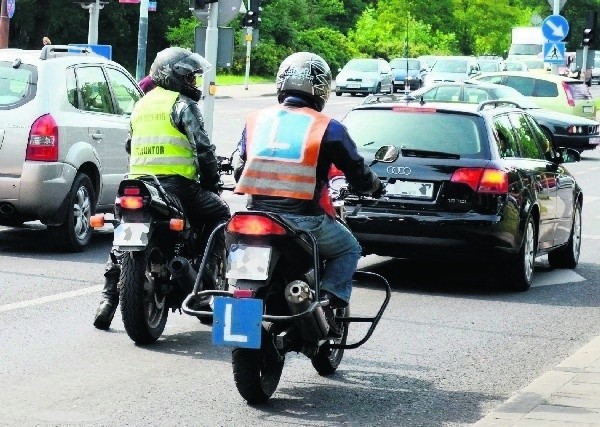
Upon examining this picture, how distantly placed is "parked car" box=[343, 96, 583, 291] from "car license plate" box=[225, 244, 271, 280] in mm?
4642

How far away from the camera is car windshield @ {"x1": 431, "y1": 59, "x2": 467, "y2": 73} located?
56156 mm

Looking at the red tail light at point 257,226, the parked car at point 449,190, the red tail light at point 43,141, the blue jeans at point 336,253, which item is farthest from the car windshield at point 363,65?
the red tail light at point 257,226

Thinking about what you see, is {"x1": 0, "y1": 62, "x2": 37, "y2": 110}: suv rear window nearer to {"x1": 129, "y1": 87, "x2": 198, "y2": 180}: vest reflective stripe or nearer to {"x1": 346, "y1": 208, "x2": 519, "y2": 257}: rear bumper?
{"x1": 346, "y1": 208, "x2": 519, "y2": 257}: rear bumper

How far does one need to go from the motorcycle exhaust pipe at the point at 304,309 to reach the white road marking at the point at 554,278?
19.2 ft

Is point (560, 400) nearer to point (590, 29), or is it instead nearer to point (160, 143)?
point (160, 143)

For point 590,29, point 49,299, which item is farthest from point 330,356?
point 590,29

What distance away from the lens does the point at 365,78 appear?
60.2m

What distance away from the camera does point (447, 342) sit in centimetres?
994

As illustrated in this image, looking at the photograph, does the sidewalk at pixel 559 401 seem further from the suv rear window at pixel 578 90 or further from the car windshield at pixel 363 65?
the car windshield at pixel 363 65

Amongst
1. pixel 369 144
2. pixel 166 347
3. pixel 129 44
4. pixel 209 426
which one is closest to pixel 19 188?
pixel 369 144

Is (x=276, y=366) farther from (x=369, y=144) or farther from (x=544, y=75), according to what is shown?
(x=544, y=75)

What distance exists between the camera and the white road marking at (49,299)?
10.6 m

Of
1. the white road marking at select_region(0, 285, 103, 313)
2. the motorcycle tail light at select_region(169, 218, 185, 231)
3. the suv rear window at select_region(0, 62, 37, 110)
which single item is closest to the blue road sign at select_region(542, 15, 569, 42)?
the suv rear window at select_region(0, 62, 37, 110)

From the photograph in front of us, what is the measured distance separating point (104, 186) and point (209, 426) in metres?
7.53
